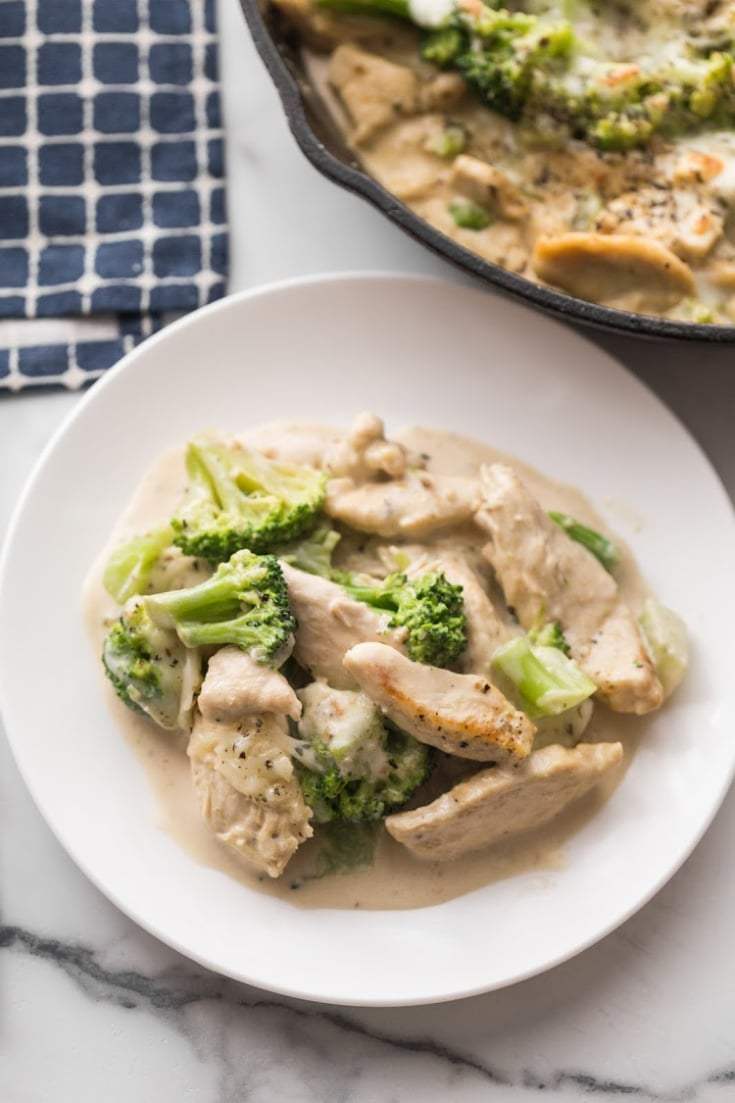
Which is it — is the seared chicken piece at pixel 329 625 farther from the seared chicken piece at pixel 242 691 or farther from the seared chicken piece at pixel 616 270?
A: the seared chicken piece at pixel 616 270

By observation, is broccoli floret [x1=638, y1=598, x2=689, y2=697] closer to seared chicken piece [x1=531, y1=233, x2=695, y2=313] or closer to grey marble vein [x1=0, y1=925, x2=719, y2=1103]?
seared chicken piece [x1=531, y1=233, x2=695, y2=313]

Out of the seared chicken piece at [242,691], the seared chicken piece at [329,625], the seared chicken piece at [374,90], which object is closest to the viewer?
the seared chicken piece at [242,691]

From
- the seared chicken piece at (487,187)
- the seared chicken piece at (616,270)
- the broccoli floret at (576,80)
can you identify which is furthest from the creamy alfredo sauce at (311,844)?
the broccoli floret at (576,80)

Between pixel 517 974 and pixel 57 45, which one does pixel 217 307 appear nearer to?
A: pixel 57 45

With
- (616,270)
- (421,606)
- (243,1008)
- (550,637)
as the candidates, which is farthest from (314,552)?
(243,1008)

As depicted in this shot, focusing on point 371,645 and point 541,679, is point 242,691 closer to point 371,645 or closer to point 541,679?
point 371,645
